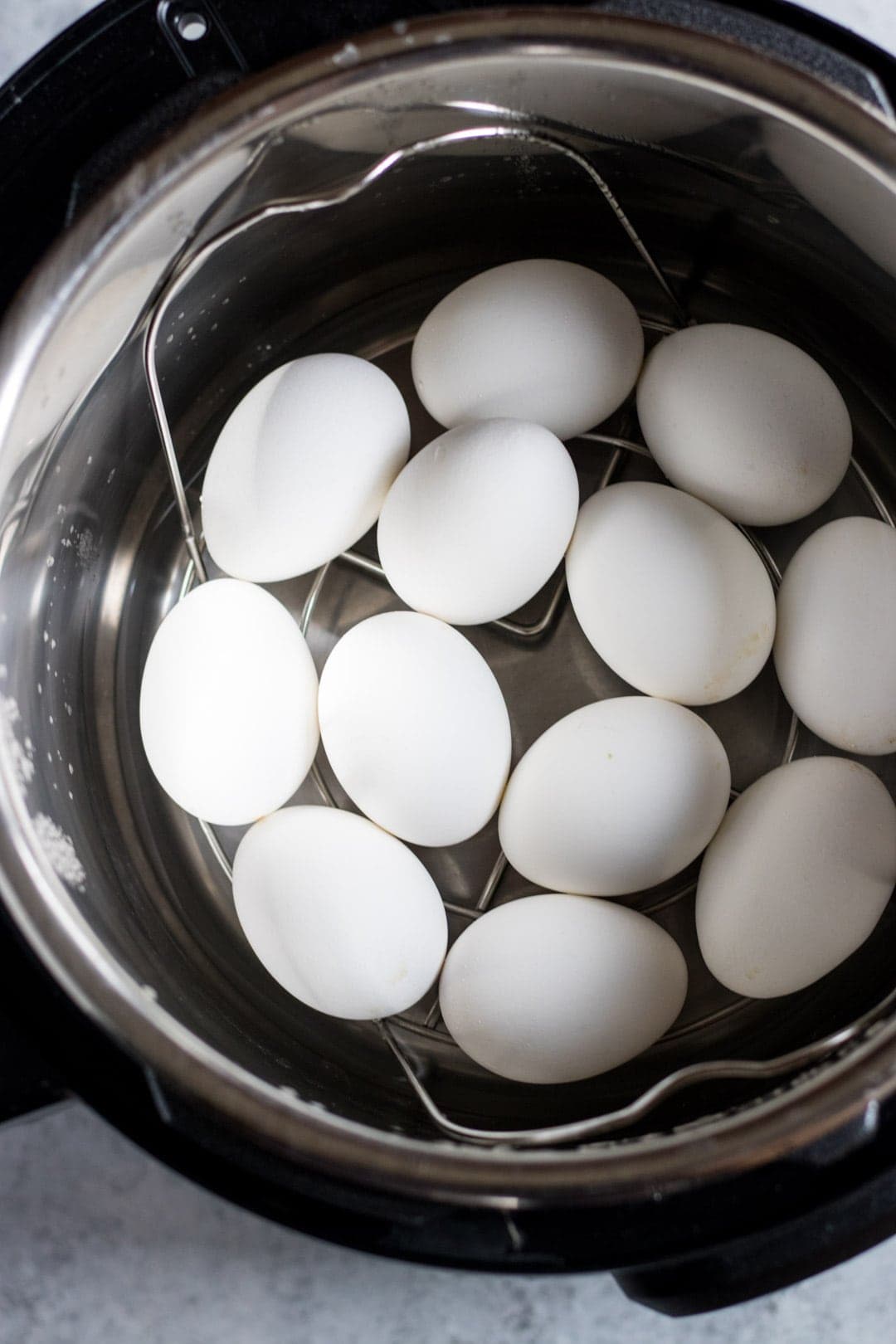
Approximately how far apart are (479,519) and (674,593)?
0.13 m

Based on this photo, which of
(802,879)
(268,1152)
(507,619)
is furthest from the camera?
(507,619)

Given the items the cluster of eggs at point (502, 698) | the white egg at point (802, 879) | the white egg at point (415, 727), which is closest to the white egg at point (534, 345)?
the cluster of eggs at point (502, 698)

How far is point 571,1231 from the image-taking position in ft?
1.53

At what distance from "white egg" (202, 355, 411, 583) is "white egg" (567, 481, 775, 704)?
140 millimetres

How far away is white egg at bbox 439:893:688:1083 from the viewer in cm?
61

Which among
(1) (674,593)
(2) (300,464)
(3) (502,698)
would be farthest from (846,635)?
(2) (300,464)

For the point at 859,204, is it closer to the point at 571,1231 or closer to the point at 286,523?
the point at 286,523

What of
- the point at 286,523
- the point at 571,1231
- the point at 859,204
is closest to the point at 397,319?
the point at 286,523

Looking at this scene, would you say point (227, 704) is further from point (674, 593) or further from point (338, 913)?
point (674, 593)

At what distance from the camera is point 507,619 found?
721 millimetres

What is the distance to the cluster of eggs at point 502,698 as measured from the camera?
2.00 ft

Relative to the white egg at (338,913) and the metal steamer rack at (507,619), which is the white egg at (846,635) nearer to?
the metal steamer rack at (507,619)

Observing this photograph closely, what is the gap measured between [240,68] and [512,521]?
0.87ft

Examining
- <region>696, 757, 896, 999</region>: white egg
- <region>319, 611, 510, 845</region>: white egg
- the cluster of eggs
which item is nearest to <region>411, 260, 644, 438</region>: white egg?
the cluster of eggs
